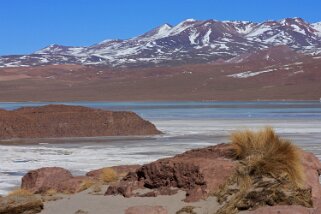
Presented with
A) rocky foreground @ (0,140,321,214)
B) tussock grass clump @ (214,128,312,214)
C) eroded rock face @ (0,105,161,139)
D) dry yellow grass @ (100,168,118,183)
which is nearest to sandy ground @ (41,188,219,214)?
rocky foreground @ (0,140,321,214)

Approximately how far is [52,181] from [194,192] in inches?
169

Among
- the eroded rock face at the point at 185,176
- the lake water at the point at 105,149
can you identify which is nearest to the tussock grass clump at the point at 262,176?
the eroded rock face at the point at 185,176

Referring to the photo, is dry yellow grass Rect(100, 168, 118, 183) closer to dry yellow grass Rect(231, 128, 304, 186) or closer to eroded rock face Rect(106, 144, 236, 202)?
eroded rock face Rect(106, 144, 236, 202)

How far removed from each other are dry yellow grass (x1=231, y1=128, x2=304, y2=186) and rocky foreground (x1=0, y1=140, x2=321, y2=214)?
126 millimetres

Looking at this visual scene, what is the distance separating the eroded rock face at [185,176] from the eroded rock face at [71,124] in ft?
87.9

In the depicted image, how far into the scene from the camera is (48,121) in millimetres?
37875

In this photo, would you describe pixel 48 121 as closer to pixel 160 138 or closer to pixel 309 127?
pixel 160 138

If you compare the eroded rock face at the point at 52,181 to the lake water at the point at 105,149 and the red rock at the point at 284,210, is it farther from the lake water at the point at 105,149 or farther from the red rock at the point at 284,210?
the red rock at the point at 284,210

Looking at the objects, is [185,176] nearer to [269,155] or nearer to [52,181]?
[269,155]

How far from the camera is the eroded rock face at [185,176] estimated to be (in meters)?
8.90

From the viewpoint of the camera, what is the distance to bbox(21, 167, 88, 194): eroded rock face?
11297 millimetres

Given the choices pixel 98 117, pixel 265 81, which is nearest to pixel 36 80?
pixel 265 81

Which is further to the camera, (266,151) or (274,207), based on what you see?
(266,151)

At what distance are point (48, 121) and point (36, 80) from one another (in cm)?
13011
